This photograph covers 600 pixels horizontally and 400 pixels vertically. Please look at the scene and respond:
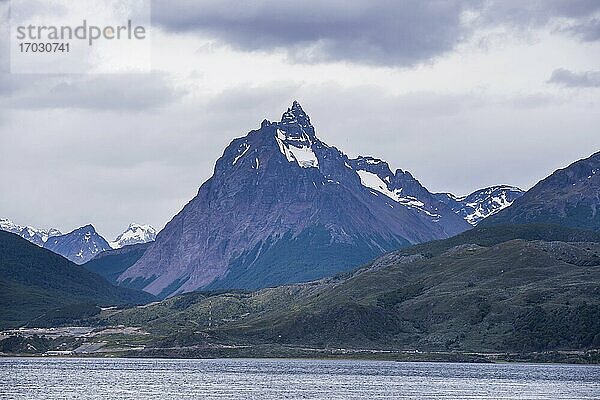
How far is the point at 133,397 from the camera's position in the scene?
197 m

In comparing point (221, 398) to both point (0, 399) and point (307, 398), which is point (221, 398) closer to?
point (307, 398)

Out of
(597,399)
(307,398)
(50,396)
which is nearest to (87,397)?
(50,396)

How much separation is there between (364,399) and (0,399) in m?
63.6

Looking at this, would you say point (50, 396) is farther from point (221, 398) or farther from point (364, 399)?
point (364, 399)

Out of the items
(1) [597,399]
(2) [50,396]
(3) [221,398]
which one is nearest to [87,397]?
(2) [50,396]

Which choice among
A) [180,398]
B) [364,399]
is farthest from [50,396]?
[364,399]

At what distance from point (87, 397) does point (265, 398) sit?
31591mm

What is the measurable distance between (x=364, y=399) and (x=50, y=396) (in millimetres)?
56502

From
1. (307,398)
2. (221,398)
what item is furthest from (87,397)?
(307,398)

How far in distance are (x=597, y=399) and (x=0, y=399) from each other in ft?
346

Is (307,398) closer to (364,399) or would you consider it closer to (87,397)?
(364,399)

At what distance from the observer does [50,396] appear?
7805 inches

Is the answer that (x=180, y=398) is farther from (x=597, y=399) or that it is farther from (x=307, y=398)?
(x=597, y=399)

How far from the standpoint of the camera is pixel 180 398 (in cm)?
19675
